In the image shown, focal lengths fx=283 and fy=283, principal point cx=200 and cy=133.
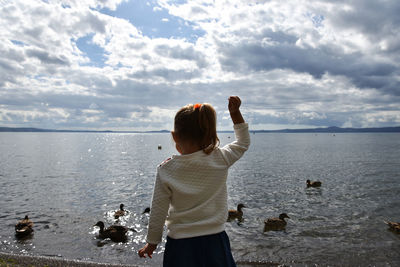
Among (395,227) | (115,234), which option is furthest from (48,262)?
(395,227)

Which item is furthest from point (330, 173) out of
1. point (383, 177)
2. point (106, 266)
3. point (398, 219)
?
point (106, 266)

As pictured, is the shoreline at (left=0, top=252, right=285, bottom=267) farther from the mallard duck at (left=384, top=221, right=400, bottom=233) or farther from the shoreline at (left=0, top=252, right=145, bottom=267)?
the mallard duck at (left=384, top=221, right=400, bottom=233)

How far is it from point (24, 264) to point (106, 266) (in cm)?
250

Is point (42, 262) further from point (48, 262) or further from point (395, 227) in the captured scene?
point (395, 227)

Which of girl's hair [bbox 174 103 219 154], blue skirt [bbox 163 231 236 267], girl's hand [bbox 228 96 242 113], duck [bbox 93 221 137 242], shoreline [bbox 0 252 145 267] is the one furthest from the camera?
duck [bbox 93 221 137 242]

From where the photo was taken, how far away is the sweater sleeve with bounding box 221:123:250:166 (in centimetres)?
305

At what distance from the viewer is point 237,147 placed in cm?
316

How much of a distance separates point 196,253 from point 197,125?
1363 millimetres

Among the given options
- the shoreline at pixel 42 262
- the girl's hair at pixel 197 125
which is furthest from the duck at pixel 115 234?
the girl's hair at pixel 197 125

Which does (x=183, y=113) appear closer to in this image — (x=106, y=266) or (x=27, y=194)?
(x=106, y=266)

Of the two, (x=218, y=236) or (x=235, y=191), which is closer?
(x=218, y=236)

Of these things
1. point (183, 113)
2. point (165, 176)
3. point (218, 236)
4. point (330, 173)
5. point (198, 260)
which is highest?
point (183, 113)

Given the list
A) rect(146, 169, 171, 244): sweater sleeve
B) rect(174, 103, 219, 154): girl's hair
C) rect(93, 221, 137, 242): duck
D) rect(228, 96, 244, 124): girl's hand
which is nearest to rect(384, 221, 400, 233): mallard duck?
rect(93, 221, 137, 242): duck

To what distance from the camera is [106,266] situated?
361 inches
